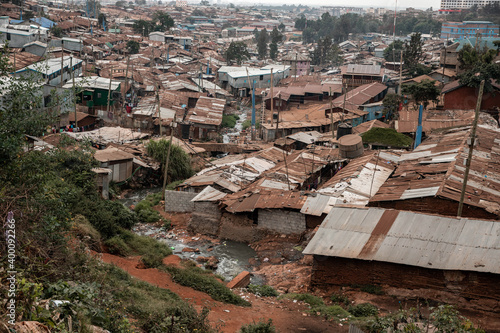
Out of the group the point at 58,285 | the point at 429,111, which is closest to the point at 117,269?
the point at 58,285

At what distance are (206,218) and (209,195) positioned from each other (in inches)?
31.6

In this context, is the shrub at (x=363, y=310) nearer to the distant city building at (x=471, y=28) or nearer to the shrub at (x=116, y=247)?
the shrub at (x=116, y=247)

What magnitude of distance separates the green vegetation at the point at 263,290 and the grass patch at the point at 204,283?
2.53 feet

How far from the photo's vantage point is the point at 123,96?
3428 cm

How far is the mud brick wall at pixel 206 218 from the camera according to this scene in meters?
17.2

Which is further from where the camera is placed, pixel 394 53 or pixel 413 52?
pixel 394 53

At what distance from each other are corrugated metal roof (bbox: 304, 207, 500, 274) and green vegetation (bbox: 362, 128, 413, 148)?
1181 centimetres

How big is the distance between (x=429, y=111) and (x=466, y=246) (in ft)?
63.0

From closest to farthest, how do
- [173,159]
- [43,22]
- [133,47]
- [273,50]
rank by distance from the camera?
[173,159] → [133,47] → [43,22] → [273,50]

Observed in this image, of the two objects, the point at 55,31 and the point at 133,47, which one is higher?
the point at 55,31

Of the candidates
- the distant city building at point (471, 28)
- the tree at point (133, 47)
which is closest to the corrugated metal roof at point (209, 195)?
the tree at point (133, 47)

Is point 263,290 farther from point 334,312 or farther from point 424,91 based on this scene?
point 424,91

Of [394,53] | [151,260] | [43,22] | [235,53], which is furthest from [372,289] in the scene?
[43,22]

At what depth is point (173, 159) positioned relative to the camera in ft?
75.7
